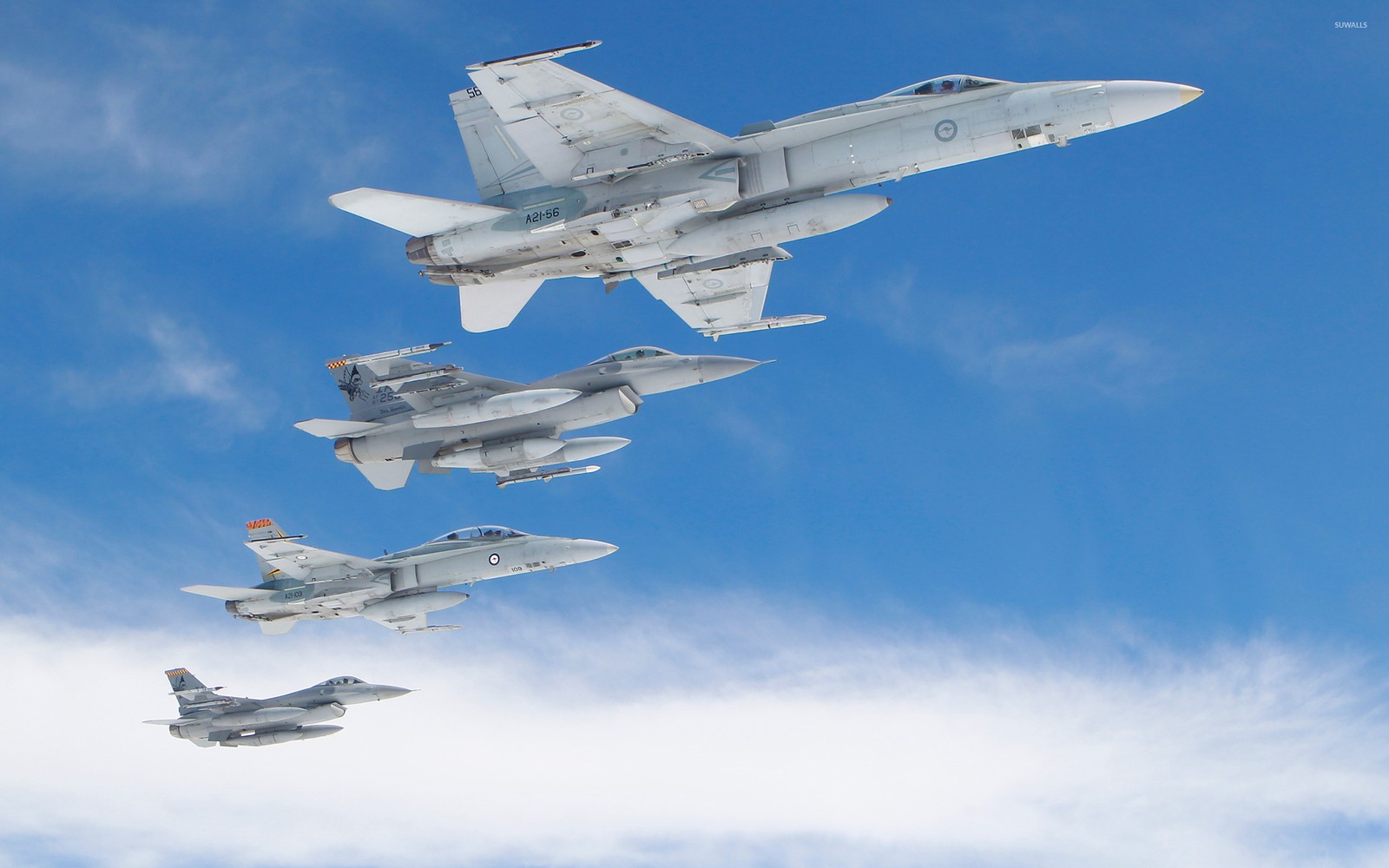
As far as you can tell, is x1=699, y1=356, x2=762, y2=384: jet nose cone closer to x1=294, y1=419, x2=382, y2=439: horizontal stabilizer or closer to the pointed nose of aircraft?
x1=294, y1=419, x2=382, y2=439: horizontal stabilizer

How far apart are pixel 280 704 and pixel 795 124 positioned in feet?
145

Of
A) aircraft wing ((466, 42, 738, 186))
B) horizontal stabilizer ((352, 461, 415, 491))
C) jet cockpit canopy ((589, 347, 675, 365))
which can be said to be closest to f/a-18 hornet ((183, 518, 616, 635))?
horizontal stabilizer ((352, 461, 415, 491))

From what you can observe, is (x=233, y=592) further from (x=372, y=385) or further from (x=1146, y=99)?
(x=1146, y=99)

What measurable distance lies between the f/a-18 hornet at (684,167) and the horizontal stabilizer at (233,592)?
81.4 feet

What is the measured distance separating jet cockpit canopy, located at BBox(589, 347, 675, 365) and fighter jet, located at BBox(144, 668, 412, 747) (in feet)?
79.6

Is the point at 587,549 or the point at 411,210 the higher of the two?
the point at 411,210

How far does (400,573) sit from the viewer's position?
180 ft

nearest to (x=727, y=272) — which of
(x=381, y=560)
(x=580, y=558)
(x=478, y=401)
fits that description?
(x=478, y=401)

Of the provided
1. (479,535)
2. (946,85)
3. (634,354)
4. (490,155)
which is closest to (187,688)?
(479,535)

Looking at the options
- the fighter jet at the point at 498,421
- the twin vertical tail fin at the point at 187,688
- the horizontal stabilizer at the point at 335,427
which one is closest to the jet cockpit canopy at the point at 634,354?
the fighter jet at the point at 498,421

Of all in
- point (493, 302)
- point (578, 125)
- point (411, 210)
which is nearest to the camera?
point (578, 125)

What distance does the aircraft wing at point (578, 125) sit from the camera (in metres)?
31.0

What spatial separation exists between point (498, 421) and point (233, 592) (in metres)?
16.7

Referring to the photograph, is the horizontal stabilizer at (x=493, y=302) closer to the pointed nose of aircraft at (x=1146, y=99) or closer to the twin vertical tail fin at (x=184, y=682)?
the pointed nose of aircraft at (x=1146, y=99)
